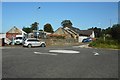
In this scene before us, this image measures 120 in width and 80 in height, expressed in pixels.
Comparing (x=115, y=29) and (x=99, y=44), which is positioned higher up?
(x=115, y=29)

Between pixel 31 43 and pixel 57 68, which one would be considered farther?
pixel 31 43

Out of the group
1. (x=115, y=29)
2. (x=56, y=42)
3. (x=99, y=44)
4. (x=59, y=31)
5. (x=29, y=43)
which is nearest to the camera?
(x=29, y=43)

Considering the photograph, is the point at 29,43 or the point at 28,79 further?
the point at 29,43

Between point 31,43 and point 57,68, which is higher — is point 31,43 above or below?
above

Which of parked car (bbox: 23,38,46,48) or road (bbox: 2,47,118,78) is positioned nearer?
road (bbox: 2,47,118,78)

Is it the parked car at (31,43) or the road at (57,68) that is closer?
the road at (57,68)

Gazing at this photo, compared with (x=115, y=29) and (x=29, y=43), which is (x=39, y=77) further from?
(x=115, y=29)

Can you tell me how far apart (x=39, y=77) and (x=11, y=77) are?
109 centimetres

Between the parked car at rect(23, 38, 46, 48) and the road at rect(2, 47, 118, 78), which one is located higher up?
the parked car at rect(23, 38, 46, 48)

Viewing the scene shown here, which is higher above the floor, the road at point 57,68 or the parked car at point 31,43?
the parked car at point 31,43

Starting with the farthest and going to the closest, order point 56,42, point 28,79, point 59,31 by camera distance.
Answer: point 59,31 < point 56,42 < point 28,79

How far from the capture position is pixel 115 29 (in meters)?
66.4

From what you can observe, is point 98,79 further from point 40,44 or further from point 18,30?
point 18,30

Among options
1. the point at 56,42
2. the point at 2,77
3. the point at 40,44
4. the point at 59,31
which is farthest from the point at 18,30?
the point at 2,77
